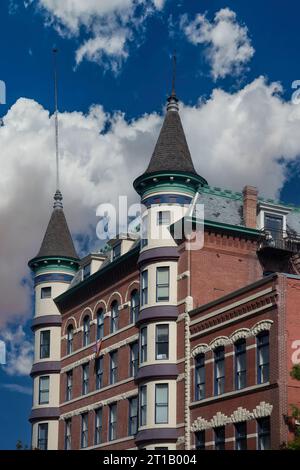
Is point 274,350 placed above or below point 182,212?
below

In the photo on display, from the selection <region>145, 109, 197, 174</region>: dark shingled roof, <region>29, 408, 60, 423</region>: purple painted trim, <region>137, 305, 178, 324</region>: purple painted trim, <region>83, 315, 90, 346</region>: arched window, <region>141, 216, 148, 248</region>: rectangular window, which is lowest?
<region>29, 408, 60, 423</region>: purple painted trim

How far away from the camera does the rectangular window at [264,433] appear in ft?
146

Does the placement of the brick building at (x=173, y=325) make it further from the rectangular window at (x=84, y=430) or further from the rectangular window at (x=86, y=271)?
the rectangular window at (x=86, y=271)

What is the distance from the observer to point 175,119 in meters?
60.7

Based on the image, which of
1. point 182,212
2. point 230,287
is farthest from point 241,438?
point 182,212

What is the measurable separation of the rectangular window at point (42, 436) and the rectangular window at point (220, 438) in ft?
66.8

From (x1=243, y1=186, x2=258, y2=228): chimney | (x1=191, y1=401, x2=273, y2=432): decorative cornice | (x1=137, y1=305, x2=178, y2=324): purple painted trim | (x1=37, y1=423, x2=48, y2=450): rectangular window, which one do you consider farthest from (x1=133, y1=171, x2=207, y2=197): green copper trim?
(x1=37, y1=423, x2=48, y2=450): rectangular window

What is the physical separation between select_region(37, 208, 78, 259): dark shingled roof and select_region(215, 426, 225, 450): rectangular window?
23586 mm

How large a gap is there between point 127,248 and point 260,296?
54.2 ft

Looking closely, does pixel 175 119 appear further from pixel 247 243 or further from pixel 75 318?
pixel 75 318

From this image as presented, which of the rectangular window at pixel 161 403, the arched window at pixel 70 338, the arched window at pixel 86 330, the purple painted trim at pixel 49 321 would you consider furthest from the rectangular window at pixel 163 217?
the purple painted trim at pixel 49 321

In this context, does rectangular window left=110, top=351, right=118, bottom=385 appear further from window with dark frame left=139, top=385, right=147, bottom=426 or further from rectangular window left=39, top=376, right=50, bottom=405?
rectangular window left=39, top=376, right=50, bottom=405

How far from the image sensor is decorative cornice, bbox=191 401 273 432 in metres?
45.1

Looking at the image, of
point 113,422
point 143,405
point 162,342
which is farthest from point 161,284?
point 113,422
